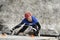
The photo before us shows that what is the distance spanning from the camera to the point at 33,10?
13484 mm

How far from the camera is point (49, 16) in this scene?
13.1 meters

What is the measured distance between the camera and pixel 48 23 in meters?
12.5

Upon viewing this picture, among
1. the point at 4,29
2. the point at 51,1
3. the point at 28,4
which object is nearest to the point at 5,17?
the point at 28,4

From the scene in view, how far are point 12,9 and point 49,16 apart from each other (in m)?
1.99

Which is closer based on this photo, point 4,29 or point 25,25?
point 25,25

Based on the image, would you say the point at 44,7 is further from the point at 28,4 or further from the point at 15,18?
the point at 15,18

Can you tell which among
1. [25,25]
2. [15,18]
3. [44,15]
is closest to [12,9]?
[15,18]

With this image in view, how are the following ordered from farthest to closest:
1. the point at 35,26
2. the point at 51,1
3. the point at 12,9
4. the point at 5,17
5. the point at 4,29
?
the point at 51,1 → the point at 12,9 → the point at 5,17 → the point at 4,29 → the point at 35,26

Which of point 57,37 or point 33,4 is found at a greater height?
point 33,4

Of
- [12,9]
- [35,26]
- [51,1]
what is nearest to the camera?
[35,26]

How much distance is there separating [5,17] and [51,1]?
311cm

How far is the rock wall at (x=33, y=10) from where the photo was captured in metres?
12.6

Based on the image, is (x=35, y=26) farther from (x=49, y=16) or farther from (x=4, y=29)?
(x=49, y=16)

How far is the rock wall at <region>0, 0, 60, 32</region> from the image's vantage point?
494 inches
